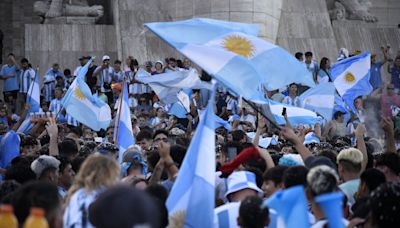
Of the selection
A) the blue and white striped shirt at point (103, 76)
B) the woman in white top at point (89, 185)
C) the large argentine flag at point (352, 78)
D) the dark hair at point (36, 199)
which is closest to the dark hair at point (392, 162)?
the woman in white top at point (89, 185)

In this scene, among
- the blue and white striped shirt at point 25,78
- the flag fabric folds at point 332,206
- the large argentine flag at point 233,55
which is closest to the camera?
the flag fabric folds at point 332,206

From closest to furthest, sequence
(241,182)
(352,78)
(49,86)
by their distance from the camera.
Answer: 1. (241,182)
2. (352,78)
3. (49,86)

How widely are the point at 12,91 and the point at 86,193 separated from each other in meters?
16.6

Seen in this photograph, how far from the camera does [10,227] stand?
15.1ft

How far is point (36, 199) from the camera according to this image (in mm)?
5809

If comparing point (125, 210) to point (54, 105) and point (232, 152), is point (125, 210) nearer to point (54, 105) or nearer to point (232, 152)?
point (232, 152)

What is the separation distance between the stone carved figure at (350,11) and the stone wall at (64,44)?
19.0 feet

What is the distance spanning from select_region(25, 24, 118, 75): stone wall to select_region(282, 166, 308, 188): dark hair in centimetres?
1752

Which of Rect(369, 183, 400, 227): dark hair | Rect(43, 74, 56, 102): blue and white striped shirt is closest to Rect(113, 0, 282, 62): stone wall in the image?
Rect(43, 74, 56, 102): blue and white striped shirt

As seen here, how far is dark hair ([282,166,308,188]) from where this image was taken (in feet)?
24.0

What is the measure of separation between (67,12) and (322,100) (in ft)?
37.4

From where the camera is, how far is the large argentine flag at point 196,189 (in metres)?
7.46

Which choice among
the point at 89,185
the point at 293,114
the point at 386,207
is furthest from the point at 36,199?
the point at 293,114

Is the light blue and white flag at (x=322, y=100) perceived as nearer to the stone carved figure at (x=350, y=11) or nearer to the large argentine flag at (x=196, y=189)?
the large argentine flag at (x=196, y=189)
